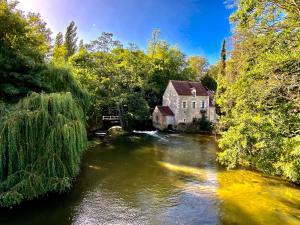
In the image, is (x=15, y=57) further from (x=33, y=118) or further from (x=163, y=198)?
(x=163, y=198)

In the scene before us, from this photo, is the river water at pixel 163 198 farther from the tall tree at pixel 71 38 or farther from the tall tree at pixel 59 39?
the tall tree at pixel 59 39

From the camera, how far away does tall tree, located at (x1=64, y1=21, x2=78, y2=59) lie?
4912 centimetres

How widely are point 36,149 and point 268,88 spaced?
10140mm

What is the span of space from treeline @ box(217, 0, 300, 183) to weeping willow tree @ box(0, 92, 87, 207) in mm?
8736

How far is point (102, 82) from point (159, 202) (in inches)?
902

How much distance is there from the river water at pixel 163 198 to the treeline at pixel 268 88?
1452mm

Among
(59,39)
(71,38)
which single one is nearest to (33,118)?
(71,38)

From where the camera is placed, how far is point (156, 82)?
138 feet

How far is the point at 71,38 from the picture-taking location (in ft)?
165

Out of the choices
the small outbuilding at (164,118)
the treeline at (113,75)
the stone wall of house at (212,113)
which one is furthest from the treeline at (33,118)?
the stone wall of house at (212,113)

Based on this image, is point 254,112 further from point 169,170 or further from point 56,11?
point 56,11

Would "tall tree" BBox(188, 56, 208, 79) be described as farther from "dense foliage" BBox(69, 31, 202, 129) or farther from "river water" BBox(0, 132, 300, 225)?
"river water" BBox(0, 132, 300, 225)

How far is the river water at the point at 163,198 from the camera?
9.44 metres

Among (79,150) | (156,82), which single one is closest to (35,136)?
(79,150)
